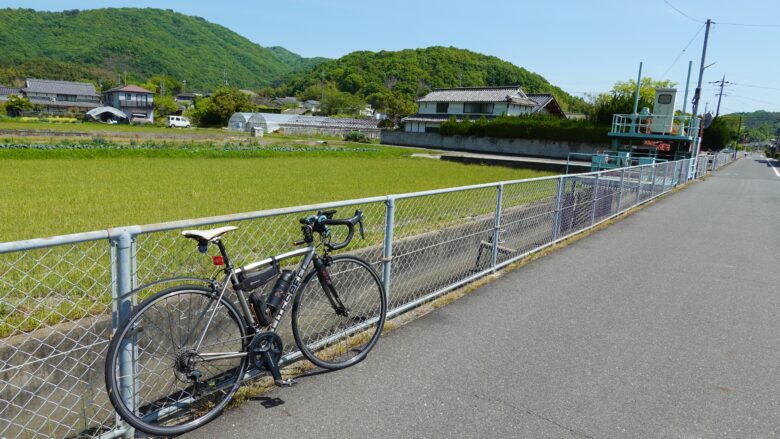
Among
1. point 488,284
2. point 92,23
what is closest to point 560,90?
point 488,284

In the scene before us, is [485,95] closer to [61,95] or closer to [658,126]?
[658,126]

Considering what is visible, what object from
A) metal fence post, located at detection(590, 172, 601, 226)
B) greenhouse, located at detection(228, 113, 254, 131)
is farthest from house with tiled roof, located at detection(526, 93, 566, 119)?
metal fence post, located at detection(590, 172, 601, 226)

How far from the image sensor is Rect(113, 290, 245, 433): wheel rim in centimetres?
234

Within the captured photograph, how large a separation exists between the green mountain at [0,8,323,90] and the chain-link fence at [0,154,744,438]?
393ft

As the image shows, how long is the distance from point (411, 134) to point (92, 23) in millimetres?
141421

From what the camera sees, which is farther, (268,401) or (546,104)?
(546,104)

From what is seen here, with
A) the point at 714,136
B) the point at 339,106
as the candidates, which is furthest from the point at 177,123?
the point at 714,136

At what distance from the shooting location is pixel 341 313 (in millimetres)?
3520

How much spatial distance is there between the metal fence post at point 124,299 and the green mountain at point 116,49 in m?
123

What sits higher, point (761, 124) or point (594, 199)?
point (761, 124)

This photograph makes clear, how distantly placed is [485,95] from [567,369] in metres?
50.3

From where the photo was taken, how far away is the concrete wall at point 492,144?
116 feet

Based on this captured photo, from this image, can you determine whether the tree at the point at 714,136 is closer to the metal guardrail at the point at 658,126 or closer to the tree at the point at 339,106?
the metal guardrail at the point at 658,126

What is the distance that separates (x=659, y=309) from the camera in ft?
15.9
